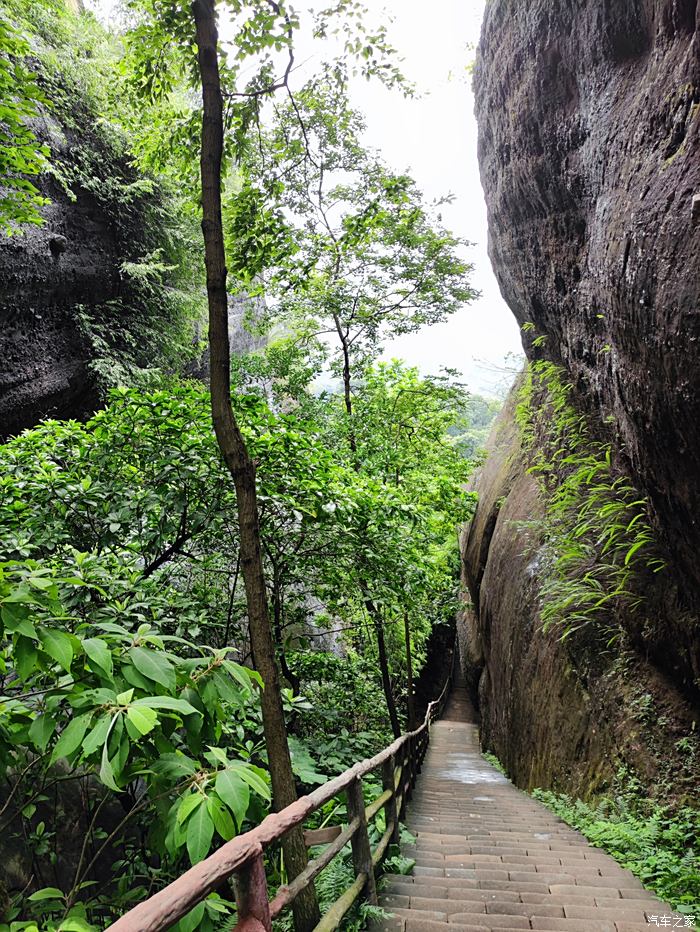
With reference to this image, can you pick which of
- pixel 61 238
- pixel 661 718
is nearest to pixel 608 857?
pixel 661 718

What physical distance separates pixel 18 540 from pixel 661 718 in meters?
5.66

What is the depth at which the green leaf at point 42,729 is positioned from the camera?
1.76m

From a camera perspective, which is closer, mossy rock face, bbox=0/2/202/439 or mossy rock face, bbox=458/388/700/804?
mossy rock face, bbox=458/388/700/804

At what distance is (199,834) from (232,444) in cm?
212

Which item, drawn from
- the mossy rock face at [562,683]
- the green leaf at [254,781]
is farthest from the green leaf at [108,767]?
the mossy rock face at [562,683]

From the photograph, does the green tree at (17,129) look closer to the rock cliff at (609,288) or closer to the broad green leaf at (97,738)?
the rock cliff at (609,288)

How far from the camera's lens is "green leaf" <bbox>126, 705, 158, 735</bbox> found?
149cm

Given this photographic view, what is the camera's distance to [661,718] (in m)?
5.12

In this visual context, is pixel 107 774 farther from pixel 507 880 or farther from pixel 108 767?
pixel 507 880

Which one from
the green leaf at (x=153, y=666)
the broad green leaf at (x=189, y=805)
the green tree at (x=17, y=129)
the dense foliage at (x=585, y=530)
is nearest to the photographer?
the broad green leaf at (x=189, y=805)

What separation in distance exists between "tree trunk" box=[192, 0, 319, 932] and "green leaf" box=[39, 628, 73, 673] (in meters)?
1.56

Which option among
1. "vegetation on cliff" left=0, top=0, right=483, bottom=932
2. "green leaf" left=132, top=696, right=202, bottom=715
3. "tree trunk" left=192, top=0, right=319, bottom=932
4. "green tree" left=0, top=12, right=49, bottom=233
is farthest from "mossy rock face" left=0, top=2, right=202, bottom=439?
"green leaf" left=132, top=696, right=202, bottom=715

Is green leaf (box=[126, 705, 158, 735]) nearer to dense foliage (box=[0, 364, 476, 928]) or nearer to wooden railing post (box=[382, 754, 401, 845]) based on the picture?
dense foliage (box=[0, 364, 476, 928])

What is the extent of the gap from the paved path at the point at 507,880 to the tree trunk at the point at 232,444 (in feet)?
3.39
